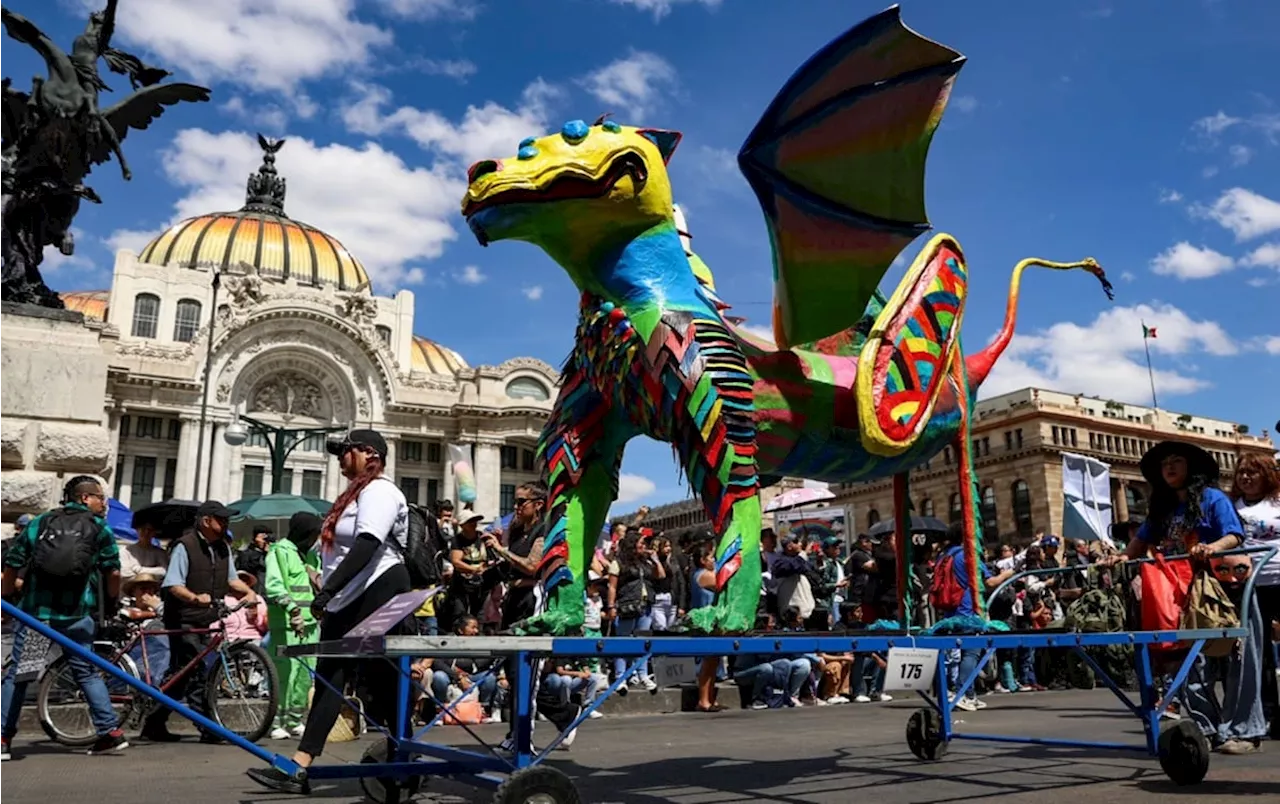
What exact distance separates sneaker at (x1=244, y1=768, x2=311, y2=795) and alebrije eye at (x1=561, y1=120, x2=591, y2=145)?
9.21 feet

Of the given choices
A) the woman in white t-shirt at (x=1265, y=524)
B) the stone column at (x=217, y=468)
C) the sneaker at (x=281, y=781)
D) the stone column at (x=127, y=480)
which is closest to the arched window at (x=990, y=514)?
the stone column at (x=217, y=468)

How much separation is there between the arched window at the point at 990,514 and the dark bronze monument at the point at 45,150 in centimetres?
5375

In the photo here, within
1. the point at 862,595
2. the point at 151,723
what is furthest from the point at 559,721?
the point at 862,595

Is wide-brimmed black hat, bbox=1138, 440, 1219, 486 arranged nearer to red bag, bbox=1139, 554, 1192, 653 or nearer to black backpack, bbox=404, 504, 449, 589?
red bag, bbox=1139, 554, 1192, 653

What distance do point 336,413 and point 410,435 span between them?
4.10m

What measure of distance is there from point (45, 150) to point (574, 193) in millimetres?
7759

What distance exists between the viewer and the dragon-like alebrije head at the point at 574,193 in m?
4.32

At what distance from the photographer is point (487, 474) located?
5331 cm

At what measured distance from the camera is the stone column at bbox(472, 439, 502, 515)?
52.3 meters

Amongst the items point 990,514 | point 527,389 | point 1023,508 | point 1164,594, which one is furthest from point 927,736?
point 990,514

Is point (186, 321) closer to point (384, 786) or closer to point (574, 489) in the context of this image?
point (574, 489)

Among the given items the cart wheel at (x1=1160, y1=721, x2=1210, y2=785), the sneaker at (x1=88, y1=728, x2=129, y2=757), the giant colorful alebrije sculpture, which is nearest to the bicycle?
the sneaker at (x1=88, y1=728, x2=129, y2=757)

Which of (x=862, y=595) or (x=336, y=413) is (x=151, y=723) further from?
(x=336, y=413)

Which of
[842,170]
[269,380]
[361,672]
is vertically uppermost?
[269,380]
